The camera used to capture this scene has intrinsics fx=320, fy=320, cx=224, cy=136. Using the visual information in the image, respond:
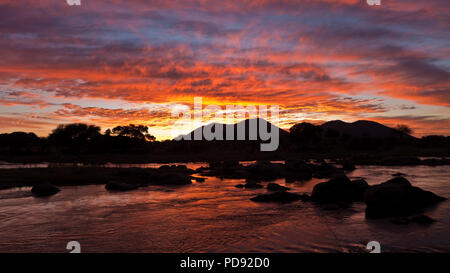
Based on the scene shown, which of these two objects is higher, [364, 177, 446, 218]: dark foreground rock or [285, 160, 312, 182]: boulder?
[364, 177, 446, 218]: dark foreground rock

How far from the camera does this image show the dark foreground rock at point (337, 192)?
71.1ft

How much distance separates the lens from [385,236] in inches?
532

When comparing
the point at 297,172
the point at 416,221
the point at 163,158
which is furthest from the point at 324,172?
the point at 163,158

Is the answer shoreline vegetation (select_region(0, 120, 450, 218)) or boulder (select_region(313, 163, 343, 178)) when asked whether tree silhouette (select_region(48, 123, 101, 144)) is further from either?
boulder (select_region(313, 163, 343, 178))

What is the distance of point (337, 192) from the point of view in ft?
71.8

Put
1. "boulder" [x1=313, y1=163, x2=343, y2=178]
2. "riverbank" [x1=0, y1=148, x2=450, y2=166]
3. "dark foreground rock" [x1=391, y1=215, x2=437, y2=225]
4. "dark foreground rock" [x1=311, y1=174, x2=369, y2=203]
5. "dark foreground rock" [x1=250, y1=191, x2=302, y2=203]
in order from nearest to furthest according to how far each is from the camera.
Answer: "dark foreground rock" [x1=391, y1=215, x2=437, y2=225]
"dark foreground rock" [x1=311, y1=174, x2=369, y2=203]
"dark foreground rock" [x1=250, y1=191, x2=302, y2=203]
"boulder" [x1=313, y1=163, x2=343, y2=178]
"riverbank" [x1=0, y1=148, x2=450, y2=166]

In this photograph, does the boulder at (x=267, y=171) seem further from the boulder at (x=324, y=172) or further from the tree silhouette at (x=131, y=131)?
the tree silhouette at (x=131, y=131)

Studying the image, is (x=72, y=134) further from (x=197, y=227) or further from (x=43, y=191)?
(x=197, y=227)

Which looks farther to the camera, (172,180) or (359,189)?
(172,180)

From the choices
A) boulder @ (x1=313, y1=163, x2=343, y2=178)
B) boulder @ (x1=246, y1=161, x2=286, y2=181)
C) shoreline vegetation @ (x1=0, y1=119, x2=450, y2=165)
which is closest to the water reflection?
boulder @ (x1=246, y1=161, x2=286, y2=181)

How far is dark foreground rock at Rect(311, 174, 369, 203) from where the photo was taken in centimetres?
2167

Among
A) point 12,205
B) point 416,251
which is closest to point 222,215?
point 416,251

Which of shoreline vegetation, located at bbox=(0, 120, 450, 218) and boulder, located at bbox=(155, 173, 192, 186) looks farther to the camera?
boulder, located at bbox=(155, 173, 192, 186)

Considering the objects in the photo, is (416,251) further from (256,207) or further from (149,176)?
(149,176)
